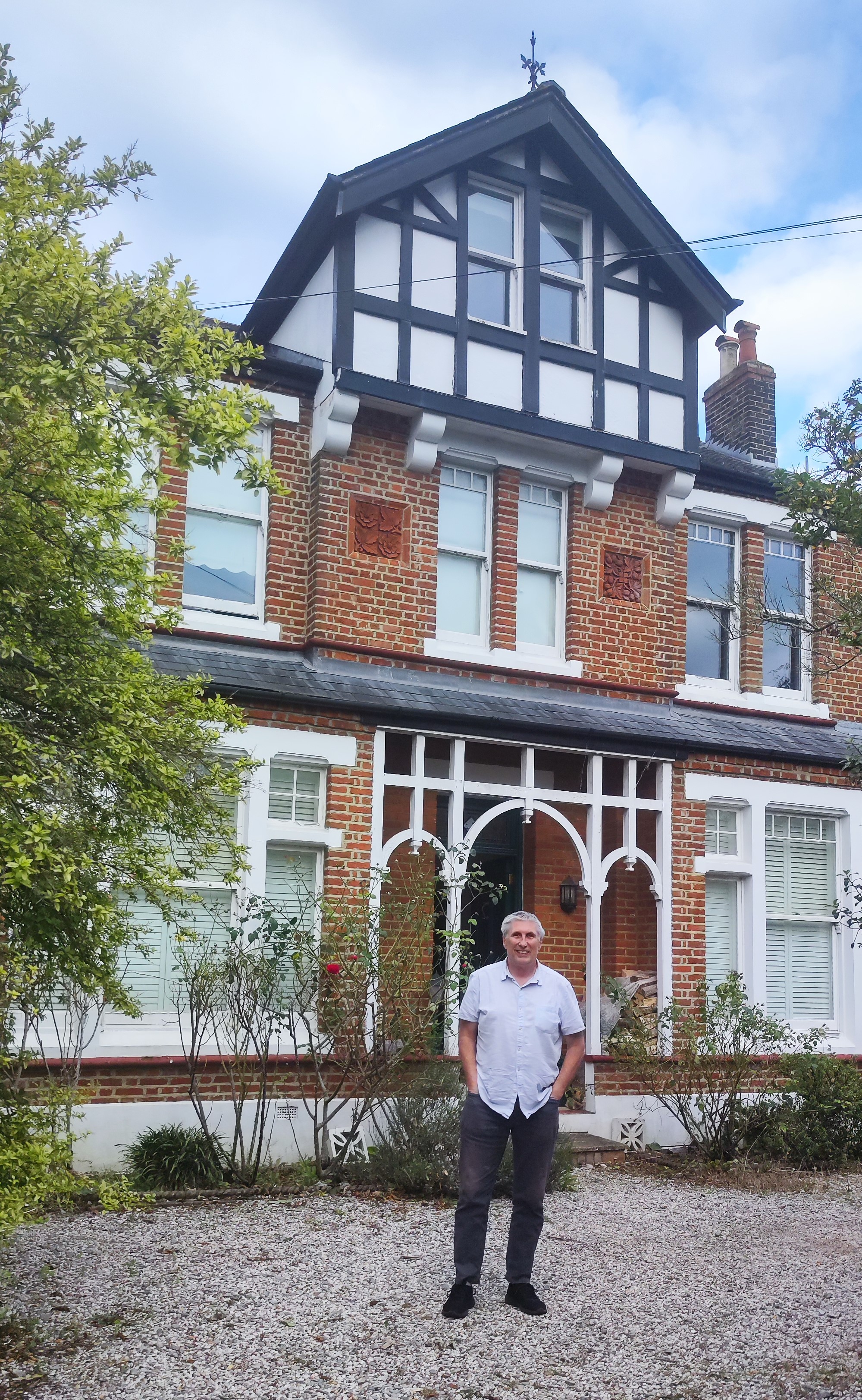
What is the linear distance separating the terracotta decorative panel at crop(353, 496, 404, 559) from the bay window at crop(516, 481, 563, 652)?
1331 mm

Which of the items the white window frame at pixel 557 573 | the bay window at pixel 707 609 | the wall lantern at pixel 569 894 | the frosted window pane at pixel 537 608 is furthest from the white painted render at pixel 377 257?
the wall lantern at pixel 569 894

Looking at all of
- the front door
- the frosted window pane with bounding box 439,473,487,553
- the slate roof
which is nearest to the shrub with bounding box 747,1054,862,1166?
the front door

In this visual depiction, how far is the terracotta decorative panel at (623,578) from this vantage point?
12164 mm

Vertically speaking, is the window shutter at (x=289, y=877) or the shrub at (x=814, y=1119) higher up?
the window shutter at (x=289, y=877)

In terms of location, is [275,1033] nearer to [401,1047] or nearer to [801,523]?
[401,1047]

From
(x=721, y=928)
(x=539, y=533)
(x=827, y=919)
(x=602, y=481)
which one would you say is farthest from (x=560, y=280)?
(x=827, y=919)

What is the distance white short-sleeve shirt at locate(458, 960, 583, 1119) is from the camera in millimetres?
5605

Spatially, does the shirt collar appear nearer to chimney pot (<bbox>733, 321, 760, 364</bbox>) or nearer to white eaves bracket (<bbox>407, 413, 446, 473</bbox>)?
white eaves bracket (<bbox>407, 413, 446, 473</bbox>)

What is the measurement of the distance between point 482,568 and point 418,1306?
7.20 meters

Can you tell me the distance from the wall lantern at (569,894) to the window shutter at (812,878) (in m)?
2.31

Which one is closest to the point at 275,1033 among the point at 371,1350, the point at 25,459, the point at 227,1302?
the point at 227,1302

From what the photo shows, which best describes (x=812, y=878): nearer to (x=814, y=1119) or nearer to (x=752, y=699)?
(x=752, y=699)

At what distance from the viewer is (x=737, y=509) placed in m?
13.3

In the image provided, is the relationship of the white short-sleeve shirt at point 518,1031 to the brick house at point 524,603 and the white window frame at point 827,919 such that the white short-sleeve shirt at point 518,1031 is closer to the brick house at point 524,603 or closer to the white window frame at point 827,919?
the brick house at point 524,603
